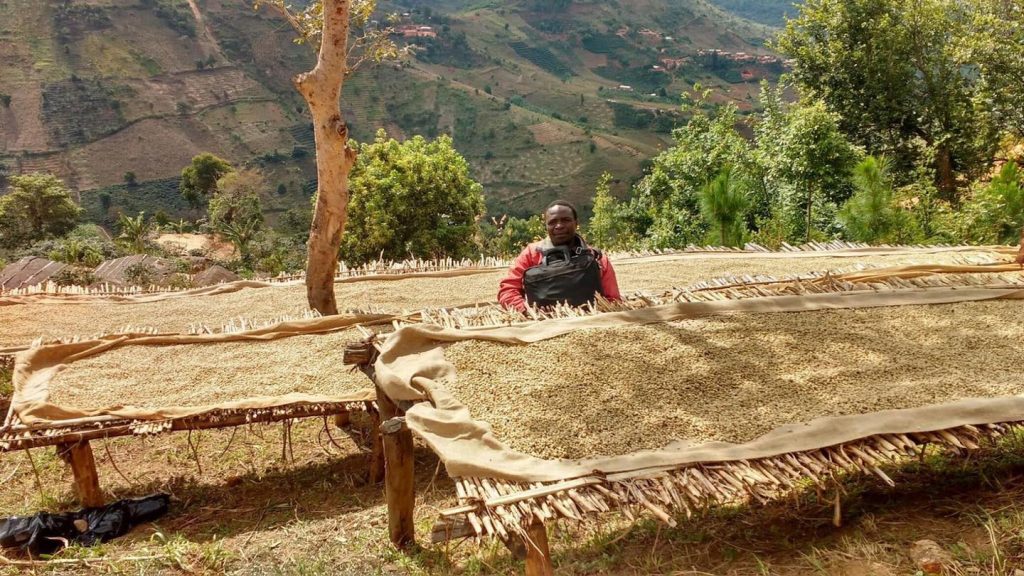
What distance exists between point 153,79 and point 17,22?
8917 mm

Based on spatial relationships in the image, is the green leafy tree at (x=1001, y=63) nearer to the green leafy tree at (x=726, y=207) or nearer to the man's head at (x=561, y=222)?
the green leafy tree at (x=726, y=207)

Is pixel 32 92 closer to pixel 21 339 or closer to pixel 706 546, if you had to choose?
pixel 21 339

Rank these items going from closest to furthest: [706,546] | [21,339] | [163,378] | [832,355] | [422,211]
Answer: [706,546] → [832,355] → [163,378] → [21,339] → [422,211]

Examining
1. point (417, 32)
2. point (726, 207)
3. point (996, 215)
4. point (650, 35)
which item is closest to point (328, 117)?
point (726, 207)

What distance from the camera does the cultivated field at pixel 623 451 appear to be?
2344 millimetres

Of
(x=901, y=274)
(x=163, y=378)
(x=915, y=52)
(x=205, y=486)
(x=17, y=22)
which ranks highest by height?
(x=17, y=22)

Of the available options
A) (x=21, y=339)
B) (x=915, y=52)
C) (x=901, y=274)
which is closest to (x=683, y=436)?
(x=901, y=274)

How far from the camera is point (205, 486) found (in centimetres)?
377

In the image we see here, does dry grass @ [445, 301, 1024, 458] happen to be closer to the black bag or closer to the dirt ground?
the black bag

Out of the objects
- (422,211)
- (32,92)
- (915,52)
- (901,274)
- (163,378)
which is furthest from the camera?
(32,92)

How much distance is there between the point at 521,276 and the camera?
382cm

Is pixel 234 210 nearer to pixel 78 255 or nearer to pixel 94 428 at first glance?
pixel 78 255

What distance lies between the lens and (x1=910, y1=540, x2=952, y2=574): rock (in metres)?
2.16

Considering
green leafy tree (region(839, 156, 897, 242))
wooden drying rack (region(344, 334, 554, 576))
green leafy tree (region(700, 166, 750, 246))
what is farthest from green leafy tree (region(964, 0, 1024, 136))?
wooden drying rack (region(344, 334, 554, 576))
